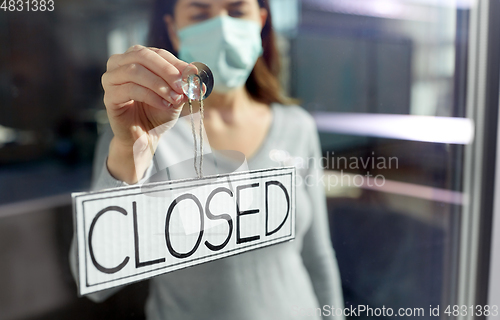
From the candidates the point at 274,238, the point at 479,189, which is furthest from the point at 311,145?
the point at 479,189

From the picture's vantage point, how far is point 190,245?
36 cm

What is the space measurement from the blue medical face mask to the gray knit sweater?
3.6 inches

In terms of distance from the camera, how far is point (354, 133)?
2.17 feet

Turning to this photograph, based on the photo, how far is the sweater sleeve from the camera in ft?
2.02

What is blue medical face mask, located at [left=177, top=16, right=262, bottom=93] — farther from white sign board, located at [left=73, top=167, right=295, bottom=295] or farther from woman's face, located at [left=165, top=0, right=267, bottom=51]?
white sign board, located at [left=73, top=167, right=295, bottom=295]

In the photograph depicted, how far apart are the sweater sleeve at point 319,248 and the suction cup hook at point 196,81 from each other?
10.8 inches

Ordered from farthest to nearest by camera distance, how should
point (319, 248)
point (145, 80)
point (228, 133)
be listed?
point (319, 248) → point (228, 133) → point (145, 80)

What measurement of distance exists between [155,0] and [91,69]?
0.39 ft

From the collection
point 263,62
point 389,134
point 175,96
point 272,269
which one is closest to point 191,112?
point 175,96

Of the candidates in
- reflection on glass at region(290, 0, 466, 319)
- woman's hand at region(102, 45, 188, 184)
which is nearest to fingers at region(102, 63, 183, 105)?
woman's hand at region(102, 45, 188, 184)

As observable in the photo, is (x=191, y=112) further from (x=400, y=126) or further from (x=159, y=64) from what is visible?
(x=400, y=126)

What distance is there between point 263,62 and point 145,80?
218 mm

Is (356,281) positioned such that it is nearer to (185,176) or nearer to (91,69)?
(185,176)

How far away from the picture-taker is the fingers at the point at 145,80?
354 mm
